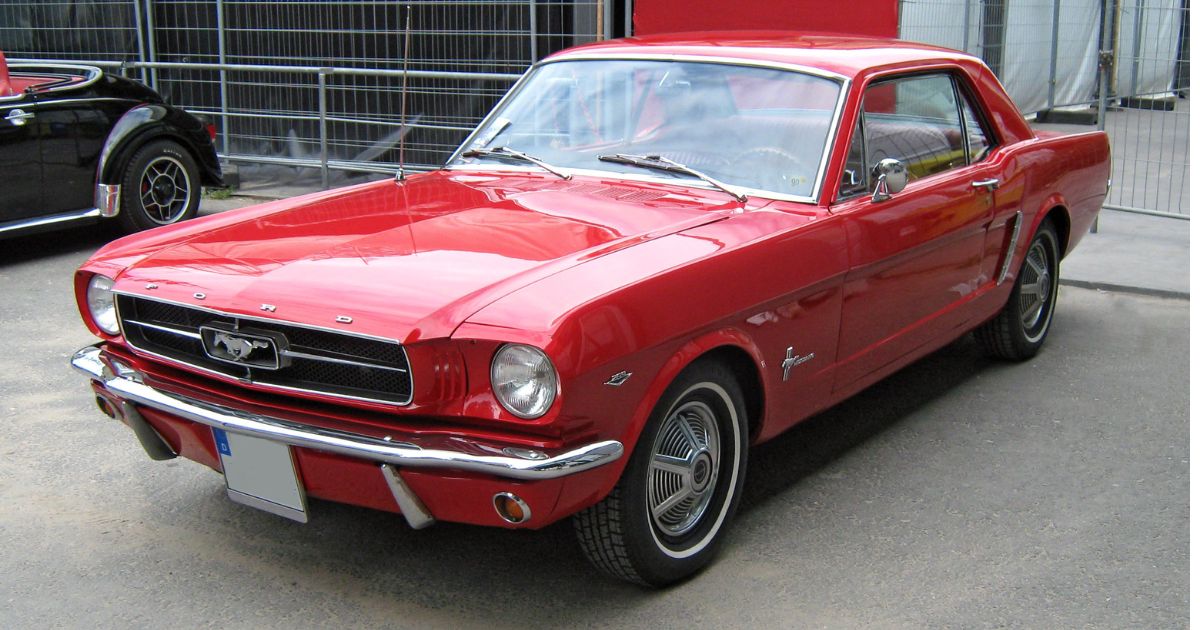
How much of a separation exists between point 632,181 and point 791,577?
1.43 m

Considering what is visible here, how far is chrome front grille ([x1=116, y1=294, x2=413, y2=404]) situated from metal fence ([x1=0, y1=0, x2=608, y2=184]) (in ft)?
19.2

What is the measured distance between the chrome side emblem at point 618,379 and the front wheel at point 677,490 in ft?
0.69

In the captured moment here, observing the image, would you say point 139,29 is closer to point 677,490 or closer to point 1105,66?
point 1105,66

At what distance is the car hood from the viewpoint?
3.00m

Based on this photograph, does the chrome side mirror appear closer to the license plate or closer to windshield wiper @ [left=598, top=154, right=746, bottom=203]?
windshield wiper @ [left=598, top=154, right=746, bottom=203]

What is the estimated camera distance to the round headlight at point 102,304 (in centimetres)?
358

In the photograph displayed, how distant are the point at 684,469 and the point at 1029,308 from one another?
283 cm

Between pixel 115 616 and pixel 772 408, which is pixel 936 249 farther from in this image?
pixel 115 616

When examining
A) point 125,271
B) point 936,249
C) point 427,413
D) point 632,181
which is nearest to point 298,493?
point 427,413

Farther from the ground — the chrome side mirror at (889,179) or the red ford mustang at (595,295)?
the chrome side mirror at (889,179)

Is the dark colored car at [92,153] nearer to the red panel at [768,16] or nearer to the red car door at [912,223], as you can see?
the red panel at [768,16]

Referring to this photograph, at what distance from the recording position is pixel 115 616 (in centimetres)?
324

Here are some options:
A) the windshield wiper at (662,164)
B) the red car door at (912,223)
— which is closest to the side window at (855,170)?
the red car door at (912,223)

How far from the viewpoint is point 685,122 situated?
418 centimetres
